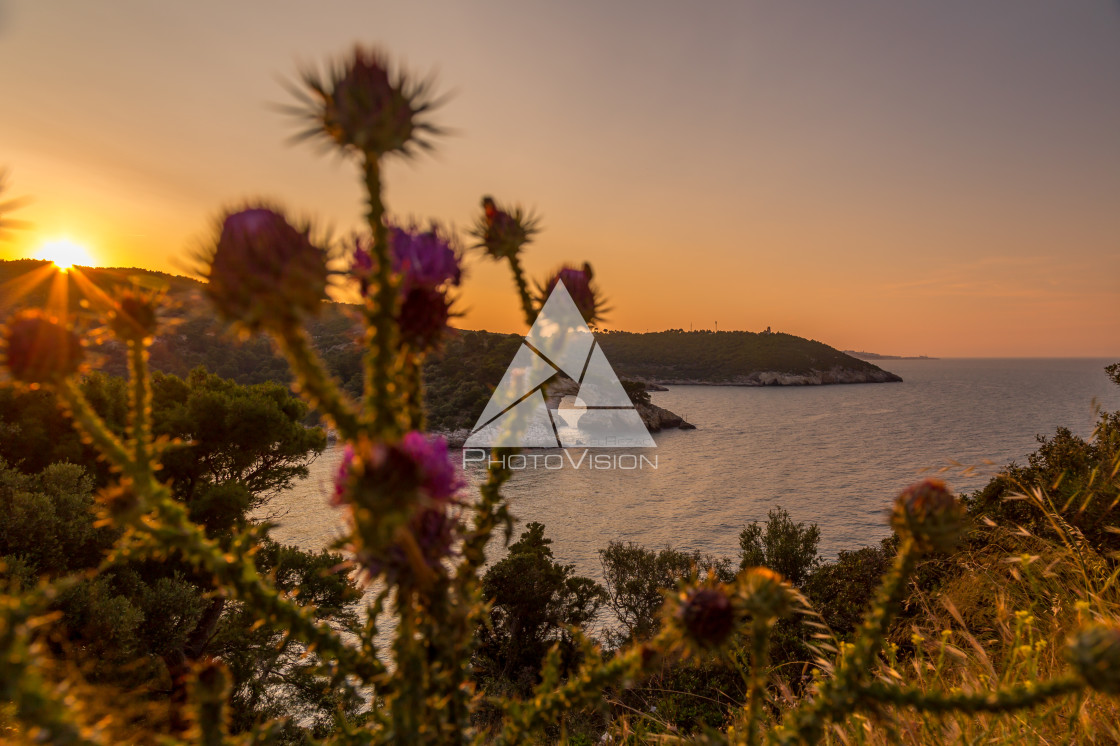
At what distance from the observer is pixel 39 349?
123cm

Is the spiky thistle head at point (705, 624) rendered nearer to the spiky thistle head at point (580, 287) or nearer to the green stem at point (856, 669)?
the green stem at point (856, 669)

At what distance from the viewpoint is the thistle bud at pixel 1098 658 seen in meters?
0.97

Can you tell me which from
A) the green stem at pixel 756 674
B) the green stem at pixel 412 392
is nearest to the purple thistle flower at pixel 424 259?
the green stem at pixel 412 392

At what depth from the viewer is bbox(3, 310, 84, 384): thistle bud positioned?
121 cm

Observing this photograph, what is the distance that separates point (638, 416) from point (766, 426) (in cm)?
2039

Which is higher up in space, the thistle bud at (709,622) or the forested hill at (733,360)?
the forested hill at (733,360)

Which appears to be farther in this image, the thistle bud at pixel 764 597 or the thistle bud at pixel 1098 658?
the thistle bud at pixel 764 597

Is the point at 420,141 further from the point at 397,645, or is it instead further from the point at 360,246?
the point at 397,645

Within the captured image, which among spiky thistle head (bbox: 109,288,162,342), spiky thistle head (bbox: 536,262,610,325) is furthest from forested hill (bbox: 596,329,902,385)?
spiky thistle head (bbox: 109,288,162,342)

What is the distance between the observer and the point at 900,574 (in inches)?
54.4

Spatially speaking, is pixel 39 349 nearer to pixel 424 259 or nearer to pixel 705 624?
pixel 424 259

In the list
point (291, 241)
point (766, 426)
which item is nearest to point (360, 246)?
point (291, 241)

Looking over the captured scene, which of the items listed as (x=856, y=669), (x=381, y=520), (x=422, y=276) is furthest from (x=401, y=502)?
(x=856, y=669)

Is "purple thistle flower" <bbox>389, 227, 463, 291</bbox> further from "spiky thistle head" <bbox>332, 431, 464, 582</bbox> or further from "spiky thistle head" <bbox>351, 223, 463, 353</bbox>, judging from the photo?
"spiky thistle head" <bbox>332, 431, 464, 582</bbox>
